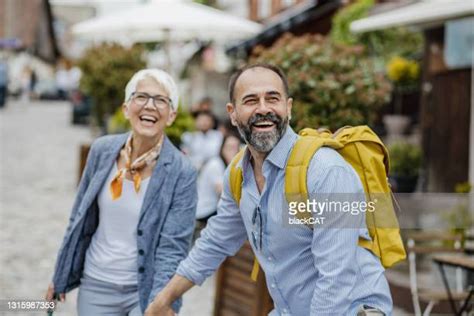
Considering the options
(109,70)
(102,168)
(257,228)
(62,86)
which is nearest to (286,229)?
(257,228)

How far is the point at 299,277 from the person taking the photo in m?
2.84

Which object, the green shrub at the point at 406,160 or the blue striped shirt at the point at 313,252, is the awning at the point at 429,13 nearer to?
the green shrub at the point at 406,160

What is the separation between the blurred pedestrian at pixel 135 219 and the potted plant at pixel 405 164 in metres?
7.31

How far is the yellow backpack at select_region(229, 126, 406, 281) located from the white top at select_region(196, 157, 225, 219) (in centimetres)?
473

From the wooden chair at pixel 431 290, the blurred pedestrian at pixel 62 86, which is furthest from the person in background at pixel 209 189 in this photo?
the blurred pedestrian at pixel 62 86

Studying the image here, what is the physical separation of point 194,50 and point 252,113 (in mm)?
24434

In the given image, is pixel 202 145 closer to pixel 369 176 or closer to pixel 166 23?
pixel 166 23

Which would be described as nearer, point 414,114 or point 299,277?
point 299,277

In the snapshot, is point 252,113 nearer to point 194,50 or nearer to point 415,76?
point 415,76

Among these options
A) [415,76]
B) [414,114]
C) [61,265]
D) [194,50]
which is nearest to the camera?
[61,265]

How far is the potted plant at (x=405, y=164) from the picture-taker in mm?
10805

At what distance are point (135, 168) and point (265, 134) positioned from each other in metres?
1.12

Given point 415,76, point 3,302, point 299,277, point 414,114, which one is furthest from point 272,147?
point 414,114

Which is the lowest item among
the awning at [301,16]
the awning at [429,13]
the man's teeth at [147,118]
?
the man's teeth at [147,118]
